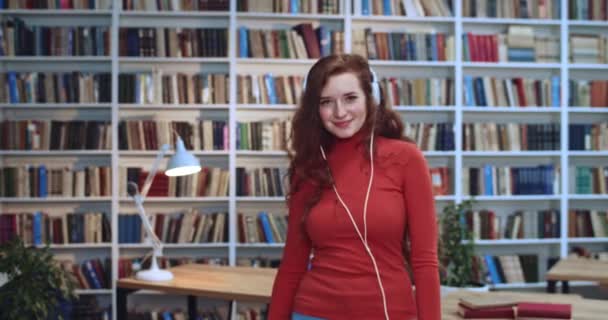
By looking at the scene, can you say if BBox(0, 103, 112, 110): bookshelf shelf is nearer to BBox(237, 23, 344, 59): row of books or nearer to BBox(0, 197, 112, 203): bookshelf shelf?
BBox(0, 197, 112, 203): bookshelf shelf

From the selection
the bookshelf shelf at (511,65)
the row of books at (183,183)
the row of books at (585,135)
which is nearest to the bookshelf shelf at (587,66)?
the bookshelf shelf at (511,65)

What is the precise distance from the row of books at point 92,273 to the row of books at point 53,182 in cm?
50

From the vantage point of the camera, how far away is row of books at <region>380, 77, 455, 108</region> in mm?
5770

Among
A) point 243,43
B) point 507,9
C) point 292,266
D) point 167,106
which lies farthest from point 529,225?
point 292,266

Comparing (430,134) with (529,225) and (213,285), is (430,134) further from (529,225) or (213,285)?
(213,285)

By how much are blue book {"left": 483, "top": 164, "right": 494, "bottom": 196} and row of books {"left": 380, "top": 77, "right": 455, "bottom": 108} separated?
1.85ft

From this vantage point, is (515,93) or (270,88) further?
(515,93)

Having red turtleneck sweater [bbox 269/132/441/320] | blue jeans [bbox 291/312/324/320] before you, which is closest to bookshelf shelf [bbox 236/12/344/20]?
red turtleneck sweater [bbox 269/132/441/320]

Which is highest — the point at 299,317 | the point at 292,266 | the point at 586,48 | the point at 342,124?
the point at 586,48

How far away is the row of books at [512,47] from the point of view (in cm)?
583

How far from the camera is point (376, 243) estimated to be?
5.83ft

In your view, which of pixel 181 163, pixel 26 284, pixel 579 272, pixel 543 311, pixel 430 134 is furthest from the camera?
pixel 430 134

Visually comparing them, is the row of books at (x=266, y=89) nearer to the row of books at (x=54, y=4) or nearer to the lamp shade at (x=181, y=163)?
the row of books at (x=54, y=4)

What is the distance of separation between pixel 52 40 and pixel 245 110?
149 cm
